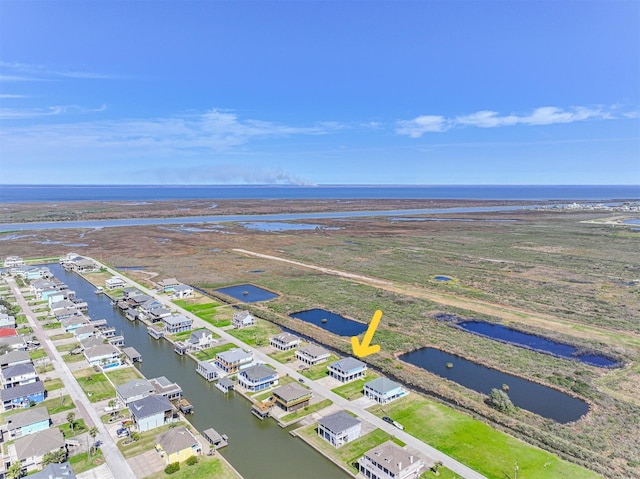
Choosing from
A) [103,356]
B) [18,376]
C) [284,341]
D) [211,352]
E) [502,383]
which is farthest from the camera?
[284,341]

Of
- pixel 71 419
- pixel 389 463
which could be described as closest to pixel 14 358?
pixel 71 419

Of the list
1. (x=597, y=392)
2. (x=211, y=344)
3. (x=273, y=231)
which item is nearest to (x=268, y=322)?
(x=211, y=344)

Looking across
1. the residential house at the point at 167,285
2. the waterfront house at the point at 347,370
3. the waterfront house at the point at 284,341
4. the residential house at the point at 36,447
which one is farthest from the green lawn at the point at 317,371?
the residential house at the point at 167,285

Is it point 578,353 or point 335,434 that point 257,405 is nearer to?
point 335,434

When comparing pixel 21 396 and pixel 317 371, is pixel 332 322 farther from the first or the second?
pixel 21 396

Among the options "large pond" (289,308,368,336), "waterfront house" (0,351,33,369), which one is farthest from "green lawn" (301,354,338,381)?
"waterfront house" (0,351,33,369)

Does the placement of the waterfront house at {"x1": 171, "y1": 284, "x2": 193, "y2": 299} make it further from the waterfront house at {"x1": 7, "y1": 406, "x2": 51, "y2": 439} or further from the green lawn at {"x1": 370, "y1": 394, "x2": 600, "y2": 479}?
the green lawn at {"x1": 370, "y1": 394, "x2": 600, "y2": 479}

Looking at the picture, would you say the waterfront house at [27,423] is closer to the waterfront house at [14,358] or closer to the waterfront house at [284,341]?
the waterfront house at [14,358]
